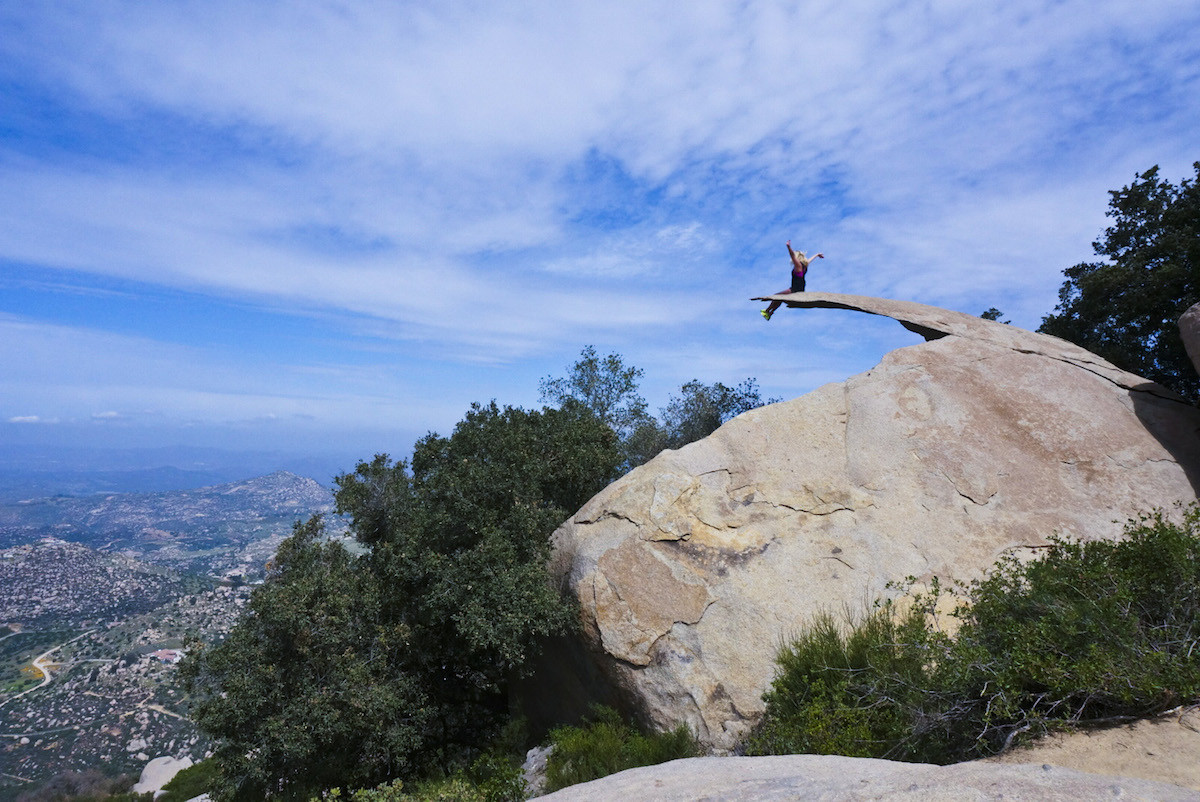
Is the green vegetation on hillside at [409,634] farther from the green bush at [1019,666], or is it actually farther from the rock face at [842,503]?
the green bush at [1019,666]

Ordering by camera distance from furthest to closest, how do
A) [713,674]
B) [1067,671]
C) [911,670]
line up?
[713,674] → [911,670] → [1067,671]

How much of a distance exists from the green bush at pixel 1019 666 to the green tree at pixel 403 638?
475 centimetres

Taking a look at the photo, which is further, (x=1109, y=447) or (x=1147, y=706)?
(x=1109, y=447)

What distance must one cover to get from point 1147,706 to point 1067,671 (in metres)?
0.58

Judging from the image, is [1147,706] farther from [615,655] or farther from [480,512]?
[480,512]

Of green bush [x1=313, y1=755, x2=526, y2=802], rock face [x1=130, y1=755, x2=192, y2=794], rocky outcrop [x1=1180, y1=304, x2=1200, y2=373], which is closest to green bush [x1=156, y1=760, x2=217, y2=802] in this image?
rock face [x1=130, y1=755, x2=192, y2=794]

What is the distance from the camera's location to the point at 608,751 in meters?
9.01

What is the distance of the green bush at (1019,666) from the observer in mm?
5434

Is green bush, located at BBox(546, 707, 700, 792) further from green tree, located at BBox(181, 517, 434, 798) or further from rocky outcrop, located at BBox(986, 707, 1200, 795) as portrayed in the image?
rocky outcrop, located at BBox(986, 707, 1200, 795)

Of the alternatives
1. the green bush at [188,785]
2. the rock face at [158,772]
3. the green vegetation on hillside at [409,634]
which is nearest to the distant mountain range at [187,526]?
the rock face at [158,772]

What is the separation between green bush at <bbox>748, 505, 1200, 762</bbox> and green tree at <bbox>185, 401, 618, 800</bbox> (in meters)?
4.75

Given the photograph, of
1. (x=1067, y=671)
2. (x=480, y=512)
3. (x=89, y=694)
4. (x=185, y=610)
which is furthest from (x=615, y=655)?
(x=185, y=610)

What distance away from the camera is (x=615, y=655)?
33.1 feet

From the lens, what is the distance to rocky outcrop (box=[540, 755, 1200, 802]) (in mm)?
3750
